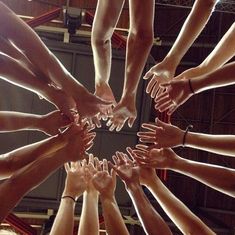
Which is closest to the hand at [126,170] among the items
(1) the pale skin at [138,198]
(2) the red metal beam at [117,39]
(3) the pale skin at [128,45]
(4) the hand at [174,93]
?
(1) the pale skin at [138,198]

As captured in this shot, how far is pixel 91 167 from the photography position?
3.55 meters

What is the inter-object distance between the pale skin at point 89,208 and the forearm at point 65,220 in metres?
0.12

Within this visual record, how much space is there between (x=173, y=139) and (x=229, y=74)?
647 millimetres

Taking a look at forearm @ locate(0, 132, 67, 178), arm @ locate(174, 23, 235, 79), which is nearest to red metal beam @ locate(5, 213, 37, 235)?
forearm @ locate(0, 132, 67, 178)

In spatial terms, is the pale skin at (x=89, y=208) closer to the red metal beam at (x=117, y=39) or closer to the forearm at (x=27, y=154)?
the forearm at (x=27, y=154)

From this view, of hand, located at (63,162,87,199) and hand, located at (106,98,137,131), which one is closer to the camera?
hand, located at (106,98,137,131)

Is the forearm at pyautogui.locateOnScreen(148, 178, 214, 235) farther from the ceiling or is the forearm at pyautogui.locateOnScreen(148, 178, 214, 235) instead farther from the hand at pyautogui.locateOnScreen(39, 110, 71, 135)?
the ceiling

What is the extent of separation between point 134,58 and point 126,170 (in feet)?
2.49

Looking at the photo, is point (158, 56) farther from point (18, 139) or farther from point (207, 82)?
point (207, 82)

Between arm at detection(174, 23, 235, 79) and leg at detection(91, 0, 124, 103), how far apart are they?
540mm

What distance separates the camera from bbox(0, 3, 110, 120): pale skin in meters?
2.68

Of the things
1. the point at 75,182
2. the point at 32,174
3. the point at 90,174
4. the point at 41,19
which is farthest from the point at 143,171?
the point at 41,19

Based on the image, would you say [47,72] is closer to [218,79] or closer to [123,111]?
[123,111]

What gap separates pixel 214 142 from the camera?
313 centimetres
